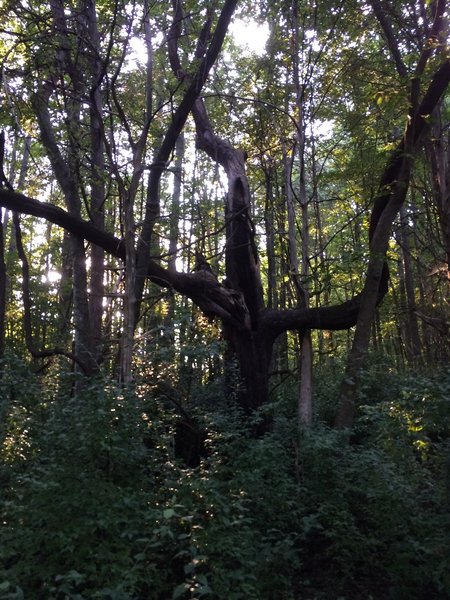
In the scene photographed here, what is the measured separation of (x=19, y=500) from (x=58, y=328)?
9409 millimetres

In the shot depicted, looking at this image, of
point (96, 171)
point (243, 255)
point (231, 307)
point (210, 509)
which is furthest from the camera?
point (243, 255)

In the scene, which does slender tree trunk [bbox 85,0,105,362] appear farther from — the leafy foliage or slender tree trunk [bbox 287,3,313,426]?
slender tree trunk [bbox 287,3,313,426]

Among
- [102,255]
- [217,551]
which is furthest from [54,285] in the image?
[217,551]

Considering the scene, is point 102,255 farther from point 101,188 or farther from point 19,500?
point 19,500

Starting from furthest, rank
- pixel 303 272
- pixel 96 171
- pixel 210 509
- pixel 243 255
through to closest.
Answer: pixel 243 255, pixel 303 272, pixel 96 171, pixel 210 509

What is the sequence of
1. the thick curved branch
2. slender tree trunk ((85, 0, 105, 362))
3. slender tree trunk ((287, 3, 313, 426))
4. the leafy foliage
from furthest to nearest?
the thick curved branch < slender tree trunk ((287, 3, 313, 426)) < slender tree trunk ((85, 0, 105, 362)) < the leafy foliage

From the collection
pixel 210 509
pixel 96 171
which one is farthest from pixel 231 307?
pixel 210 509

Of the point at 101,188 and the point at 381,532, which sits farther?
the point at 101,188

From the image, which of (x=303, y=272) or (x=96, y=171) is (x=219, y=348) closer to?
(x=303, y=272)

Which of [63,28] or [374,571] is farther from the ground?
[63,28]

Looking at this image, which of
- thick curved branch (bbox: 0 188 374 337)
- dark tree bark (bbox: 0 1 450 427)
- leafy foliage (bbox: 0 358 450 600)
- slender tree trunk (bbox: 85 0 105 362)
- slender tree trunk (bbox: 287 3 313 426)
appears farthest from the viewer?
thick curved branch (bbox: 0 188 374 337)

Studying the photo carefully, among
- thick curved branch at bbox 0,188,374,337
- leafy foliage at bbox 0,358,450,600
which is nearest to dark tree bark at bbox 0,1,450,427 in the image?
thick curved branch at bbox 0,188,374,337

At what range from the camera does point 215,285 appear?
29.5ft

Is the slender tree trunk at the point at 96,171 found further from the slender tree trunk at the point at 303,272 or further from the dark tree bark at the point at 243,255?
the slender tree trunk at the point at 303,272
